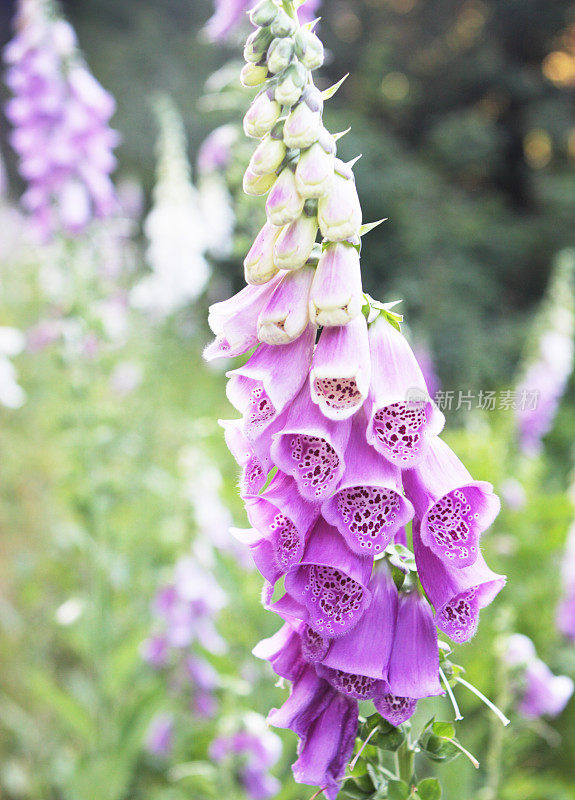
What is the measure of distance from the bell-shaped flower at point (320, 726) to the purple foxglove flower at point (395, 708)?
6cm

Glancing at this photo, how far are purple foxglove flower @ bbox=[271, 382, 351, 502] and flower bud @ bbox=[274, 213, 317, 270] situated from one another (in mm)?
125

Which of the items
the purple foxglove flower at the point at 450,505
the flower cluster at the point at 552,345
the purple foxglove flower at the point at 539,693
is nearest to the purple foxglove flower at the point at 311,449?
the purple foxglove flower at the point at 450,505

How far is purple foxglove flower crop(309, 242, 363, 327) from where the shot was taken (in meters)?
0.77

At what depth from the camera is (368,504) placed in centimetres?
80

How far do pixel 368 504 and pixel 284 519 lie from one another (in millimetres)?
99

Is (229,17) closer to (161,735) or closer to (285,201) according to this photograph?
(285,201)

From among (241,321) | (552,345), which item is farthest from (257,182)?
(552,345)

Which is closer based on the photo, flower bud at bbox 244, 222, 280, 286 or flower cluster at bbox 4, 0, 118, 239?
flower bud at bbox 244, 222, 280, 286

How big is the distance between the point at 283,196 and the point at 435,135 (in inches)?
363

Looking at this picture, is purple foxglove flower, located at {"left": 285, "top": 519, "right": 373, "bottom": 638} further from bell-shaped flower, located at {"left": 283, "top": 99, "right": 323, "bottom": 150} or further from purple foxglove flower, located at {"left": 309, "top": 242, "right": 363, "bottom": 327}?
bell-shaped flower, located at {"left": 283, "top": 99, "right": 323, "bottom": 150}

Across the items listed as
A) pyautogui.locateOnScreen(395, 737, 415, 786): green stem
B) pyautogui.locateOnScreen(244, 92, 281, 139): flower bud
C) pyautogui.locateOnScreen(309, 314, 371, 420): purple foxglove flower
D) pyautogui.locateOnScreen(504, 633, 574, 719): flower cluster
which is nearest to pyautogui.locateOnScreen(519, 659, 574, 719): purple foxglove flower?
pyautogui.locateOnScreen(504, 633, 574, 719): flower cluster

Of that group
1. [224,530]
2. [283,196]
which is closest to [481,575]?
[283,196]

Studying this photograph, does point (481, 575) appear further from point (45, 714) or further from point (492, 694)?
point (45, 714)

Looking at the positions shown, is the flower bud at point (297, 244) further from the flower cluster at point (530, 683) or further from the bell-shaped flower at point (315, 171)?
the flower cluster at point (530, 683)
